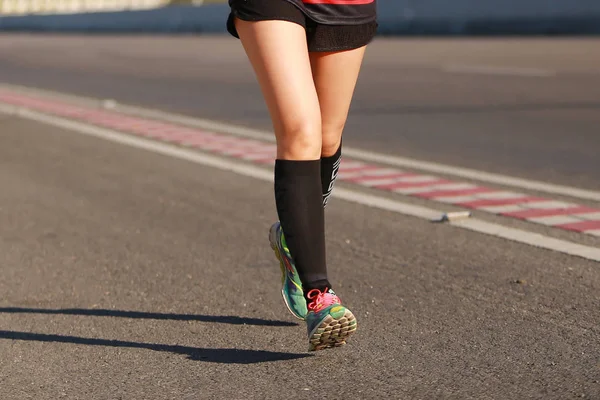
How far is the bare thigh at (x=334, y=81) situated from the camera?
149 inches

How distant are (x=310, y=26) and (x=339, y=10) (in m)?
0.10

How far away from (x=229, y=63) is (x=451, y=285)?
54.7 feet

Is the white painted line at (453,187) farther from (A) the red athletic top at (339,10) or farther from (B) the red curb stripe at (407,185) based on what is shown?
(A) the red athletic top at (339,10)

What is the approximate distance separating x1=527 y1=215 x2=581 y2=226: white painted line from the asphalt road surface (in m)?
0.43

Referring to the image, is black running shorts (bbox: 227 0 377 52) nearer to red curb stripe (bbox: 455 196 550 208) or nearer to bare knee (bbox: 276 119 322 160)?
bare knee (bbox: 276 119 322 160)

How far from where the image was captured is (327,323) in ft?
11.5

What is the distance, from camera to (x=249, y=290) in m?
4.68

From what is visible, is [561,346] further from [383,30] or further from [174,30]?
[174,30]

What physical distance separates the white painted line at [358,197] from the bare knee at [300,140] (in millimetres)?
1841

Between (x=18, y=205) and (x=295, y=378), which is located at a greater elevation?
(x=295, y=378)

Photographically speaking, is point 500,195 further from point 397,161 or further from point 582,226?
point 397,161

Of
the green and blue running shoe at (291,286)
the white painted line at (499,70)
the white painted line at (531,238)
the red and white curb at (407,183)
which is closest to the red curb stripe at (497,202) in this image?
the red and white curb at (407,183)

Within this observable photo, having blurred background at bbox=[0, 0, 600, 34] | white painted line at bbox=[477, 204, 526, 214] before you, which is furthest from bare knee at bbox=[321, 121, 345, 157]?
blurred background at bbox=[0, 0, 600, 34]

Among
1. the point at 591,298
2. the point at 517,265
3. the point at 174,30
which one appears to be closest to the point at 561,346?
the point at 591,298
